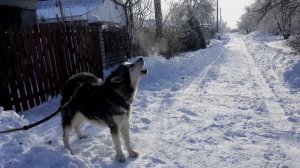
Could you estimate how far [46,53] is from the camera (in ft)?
29.6

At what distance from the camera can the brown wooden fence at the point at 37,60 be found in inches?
302

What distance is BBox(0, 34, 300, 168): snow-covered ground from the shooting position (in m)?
4.69

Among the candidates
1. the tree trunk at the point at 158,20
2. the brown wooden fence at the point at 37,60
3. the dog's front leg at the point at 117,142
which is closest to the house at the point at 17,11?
the brown wooden fence at the point at 37,60

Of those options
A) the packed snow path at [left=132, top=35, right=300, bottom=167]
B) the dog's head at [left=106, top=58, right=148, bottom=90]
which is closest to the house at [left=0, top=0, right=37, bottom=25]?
the packed snow path at [left=132, top=35, right=300, bottom=167]

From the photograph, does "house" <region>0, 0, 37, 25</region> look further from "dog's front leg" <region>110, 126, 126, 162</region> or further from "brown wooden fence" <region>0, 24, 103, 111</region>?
"dog's front leg" <region>110, 126, 126, 162</region>

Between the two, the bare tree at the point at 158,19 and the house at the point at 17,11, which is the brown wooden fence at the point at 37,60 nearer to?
the house at the point at 17,11

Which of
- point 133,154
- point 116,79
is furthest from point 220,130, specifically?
point 116,79

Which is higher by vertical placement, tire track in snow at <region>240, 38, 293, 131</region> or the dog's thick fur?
the dog's thick fur

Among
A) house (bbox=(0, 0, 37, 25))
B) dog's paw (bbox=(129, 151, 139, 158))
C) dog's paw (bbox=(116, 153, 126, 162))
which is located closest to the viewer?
dog's paw (bbox=(116, 153, 126, 162))

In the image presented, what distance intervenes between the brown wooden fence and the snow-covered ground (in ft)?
1.54

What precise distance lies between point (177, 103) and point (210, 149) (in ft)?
11.3

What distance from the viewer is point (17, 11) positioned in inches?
511

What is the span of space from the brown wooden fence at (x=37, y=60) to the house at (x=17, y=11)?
3.43 metres

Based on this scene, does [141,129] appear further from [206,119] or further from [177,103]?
[177,103]
